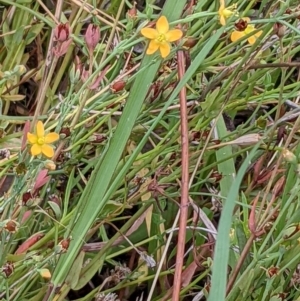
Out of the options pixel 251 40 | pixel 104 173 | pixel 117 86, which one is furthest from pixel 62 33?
pixel 251 40

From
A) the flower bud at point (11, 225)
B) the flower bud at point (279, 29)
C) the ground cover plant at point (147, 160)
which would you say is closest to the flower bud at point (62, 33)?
the ground cover plant at point (147, 160)

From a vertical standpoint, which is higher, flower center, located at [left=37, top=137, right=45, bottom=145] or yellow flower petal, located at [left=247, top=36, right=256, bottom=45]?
yellow flower petal, located at [left=247, top=36, right=256, bottom=45]

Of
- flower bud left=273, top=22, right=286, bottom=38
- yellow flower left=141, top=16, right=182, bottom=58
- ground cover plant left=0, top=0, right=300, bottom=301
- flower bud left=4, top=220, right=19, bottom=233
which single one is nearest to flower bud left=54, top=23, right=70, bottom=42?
ground cover plant left=0, top=0, right=300, bottom=301

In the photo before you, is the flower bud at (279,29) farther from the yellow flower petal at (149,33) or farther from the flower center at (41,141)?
the flower center at (41,141)

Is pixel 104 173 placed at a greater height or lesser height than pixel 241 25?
lesser

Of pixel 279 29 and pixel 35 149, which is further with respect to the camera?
pixel 279 29

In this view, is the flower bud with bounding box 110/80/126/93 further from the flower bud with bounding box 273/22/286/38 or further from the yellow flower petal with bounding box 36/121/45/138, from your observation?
the flower bud with bounding box 273/22/286/38

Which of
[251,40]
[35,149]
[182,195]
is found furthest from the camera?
[251,40]

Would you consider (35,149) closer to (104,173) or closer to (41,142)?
(41,142)
